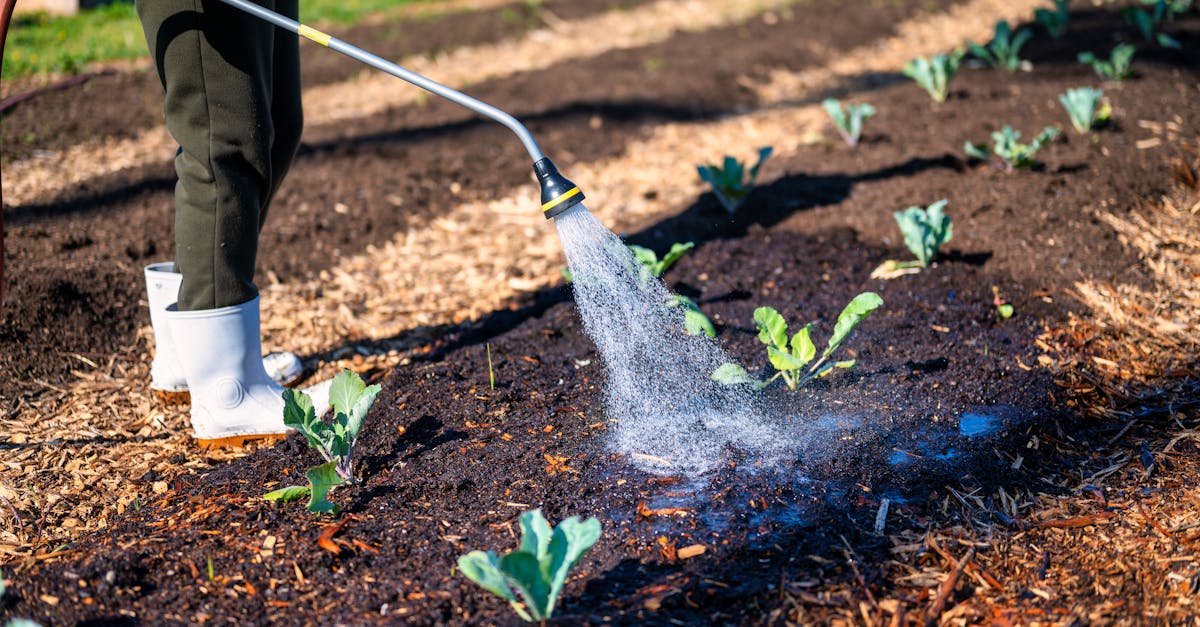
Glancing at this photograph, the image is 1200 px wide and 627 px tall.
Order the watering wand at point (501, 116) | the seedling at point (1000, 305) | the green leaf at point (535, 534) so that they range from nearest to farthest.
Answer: the green leaf at point (535, 534) < the watering wand at point (501, 116) < the seedling at point (1000, 305)

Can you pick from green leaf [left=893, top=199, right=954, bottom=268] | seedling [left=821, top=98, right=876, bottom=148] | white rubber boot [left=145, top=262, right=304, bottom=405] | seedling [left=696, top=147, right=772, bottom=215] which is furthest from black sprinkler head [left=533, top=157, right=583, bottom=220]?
seedling [left=821, top=98, right=876, bottom=148]

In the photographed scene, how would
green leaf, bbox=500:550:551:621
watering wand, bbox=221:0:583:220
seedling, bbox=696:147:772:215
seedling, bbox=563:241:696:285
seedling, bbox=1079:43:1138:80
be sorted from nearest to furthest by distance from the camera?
green leaf, bbox=500:550:551:621
watering wand, bbox=221:0:583:220
seedling, bbox=563:241:696:285
seedling, bbox=696:147:772:215
seedling, bbox=1079:43:1138:80

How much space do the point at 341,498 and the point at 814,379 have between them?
143 centimetres

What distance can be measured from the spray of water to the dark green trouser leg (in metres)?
0.88

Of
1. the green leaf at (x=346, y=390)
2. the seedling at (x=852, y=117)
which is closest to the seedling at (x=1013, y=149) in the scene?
the seedling at (x=852, y=117)

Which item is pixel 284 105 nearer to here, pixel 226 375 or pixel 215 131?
pixel 215 131

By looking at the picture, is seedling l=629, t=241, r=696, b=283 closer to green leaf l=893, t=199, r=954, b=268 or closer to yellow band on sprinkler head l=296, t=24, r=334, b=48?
green leaf l=893, t=199, r=954, b=268

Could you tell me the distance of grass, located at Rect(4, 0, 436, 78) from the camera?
7074mm

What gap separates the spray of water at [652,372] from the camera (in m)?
2.64

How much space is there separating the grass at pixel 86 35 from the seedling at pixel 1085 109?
6.53 metres

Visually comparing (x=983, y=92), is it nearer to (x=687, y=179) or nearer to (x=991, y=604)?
(x=687, y=179)

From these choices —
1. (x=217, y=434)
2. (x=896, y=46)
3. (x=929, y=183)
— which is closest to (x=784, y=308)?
(x=929, y=183)

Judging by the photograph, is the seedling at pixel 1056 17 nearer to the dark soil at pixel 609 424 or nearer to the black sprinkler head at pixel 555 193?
the dark soil at pixel 609 424

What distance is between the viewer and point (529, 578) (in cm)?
180
